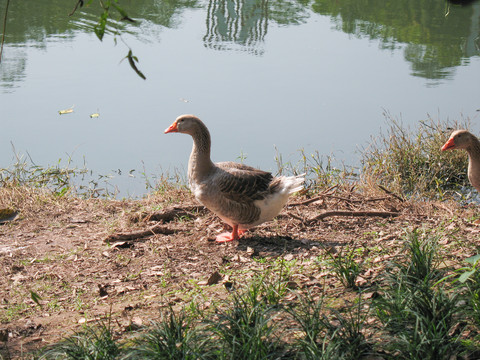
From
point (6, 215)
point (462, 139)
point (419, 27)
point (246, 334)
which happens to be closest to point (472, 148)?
point (462, 139)

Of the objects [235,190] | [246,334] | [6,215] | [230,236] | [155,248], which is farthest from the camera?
[6,215]

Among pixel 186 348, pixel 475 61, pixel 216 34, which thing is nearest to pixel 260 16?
pixel 216 34

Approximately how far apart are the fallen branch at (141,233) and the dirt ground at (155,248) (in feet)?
0.04

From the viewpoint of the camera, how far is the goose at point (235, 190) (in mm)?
5945

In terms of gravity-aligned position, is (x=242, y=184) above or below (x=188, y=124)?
below

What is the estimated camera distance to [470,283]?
3705 millimetres

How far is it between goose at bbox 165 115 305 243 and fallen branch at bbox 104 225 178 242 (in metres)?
0.55

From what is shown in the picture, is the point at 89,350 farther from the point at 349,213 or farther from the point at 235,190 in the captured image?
the point at 349,213

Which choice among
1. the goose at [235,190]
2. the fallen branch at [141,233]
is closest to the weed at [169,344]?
the goose at [235,190]

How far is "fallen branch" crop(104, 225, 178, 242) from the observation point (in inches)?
240

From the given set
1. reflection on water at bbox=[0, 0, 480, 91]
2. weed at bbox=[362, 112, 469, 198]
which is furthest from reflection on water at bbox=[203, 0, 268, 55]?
weed at bbox=[362, 112, 469, 198]

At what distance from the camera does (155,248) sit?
587cm

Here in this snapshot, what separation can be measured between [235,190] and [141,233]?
44.4 inches

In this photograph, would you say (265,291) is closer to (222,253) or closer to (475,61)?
(222,253)
